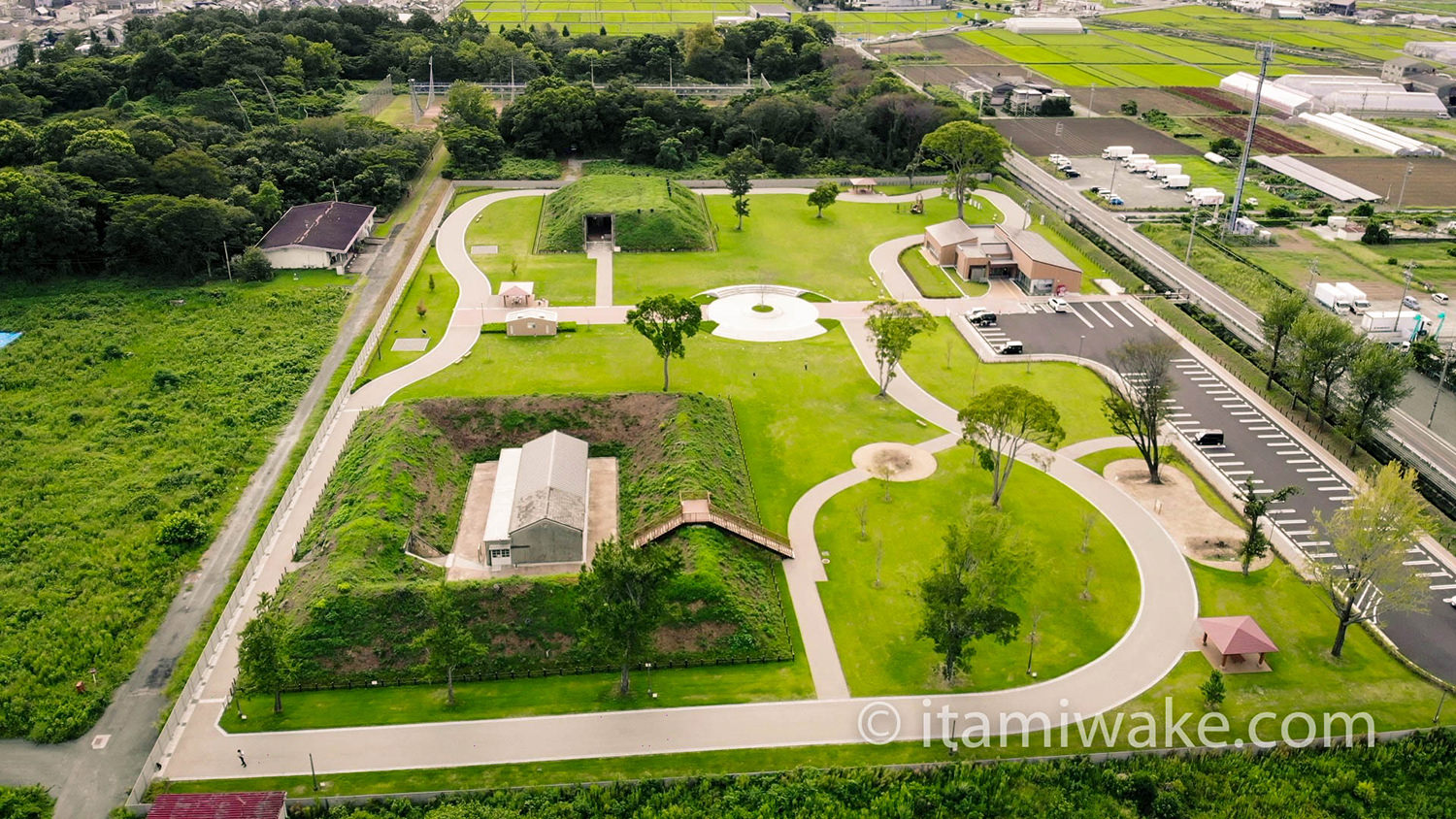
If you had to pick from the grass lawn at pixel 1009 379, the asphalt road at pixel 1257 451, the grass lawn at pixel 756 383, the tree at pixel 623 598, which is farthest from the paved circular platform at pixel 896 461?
the tree at pixel 623 598

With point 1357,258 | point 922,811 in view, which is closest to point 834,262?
point 1357,258

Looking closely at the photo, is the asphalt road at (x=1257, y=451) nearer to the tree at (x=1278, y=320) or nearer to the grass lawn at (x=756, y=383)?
the tree at (x=1278, y=320)

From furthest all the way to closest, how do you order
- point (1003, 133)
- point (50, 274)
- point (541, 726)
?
1. point (1003, 133)
2. point (50, 274)
3. point (541, 726)

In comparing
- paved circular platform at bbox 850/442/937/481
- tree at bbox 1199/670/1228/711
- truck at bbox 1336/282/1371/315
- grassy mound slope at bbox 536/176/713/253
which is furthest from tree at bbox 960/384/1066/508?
grassy mound slope at bbox 536/176/713/253

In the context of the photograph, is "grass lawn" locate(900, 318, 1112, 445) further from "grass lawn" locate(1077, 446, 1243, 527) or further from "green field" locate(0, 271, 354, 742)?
"green field" locate(0, 271, 354, 742)

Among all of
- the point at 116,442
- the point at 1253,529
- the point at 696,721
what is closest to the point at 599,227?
the point at 116,442

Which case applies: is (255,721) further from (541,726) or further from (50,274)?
(50,274)
